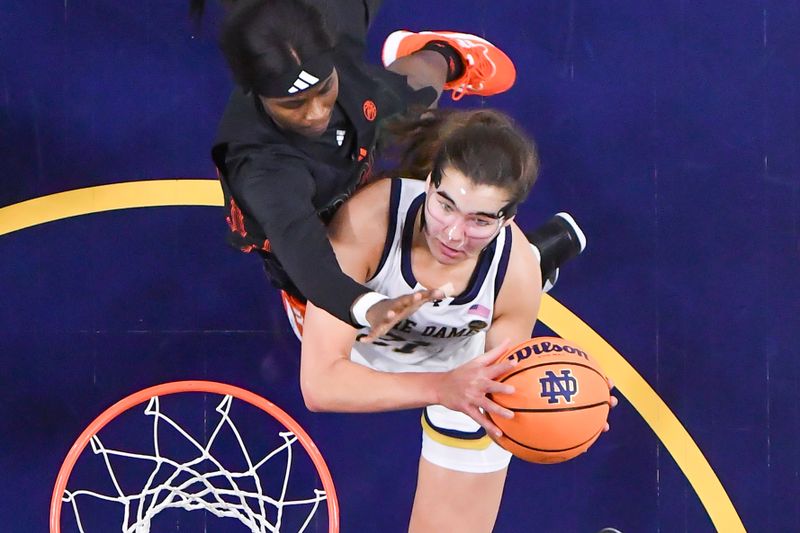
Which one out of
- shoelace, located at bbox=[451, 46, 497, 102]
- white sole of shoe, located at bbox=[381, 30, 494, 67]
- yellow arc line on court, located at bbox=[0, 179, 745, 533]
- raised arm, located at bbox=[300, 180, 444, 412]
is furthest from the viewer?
yellow arc line on court, located at bbox=[0, 179, 745, 533]

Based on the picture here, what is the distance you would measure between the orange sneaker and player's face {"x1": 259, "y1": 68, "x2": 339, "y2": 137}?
59.4 inches

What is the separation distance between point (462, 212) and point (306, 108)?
647 mm

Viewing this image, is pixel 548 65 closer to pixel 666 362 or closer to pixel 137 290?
pixel 666 362

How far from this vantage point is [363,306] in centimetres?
291

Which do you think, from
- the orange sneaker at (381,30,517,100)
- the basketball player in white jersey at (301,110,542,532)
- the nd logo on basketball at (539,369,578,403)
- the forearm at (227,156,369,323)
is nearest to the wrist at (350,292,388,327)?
the forearm at (227,156,369,323)

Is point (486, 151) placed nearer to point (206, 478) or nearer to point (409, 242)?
point (409, 242)

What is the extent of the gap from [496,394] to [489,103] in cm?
255

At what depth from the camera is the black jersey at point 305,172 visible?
311 cm

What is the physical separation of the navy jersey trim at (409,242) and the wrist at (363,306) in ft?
2.26

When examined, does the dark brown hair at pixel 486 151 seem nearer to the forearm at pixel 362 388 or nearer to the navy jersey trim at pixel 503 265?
the navy jersey trim at pixel 503 265

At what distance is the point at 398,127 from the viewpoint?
3727mm

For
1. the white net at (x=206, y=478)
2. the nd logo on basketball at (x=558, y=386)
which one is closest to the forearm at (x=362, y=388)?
the nd logo on basketball at (x=558, y=386)

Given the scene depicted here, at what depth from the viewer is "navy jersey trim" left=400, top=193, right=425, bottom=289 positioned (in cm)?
359

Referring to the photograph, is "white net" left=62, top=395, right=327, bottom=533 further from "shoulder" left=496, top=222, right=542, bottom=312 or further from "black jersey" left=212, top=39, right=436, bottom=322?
"shoulder" left=496, top=222, right=542, bottom=312
